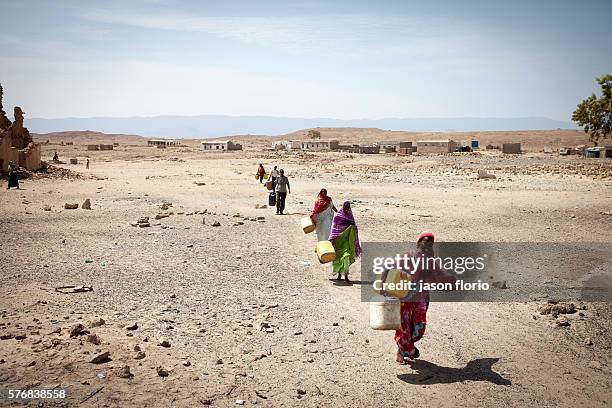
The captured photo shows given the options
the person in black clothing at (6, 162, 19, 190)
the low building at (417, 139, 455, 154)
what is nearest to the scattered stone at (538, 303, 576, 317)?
the person in black clothing at (6, 162, 19, 190)

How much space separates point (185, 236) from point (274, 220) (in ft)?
12.2

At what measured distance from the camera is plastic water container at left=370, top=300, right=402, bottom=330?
21.1ft

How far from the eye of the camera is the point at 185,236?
1506cm

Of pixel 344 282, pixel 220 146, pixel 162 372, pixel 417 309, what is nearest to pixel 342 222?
pixel 344 282

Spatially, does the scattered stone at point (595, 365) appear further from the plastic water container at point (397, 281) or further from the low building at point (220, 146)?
the low building at point (220, 146)

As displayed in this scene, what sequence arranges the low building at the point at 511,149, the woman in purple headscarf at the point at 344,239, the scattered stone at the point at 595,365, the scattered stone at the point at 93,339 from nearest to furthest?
1. the scattered stone at the point at 595,365
2. the scattered stone at the point at 93,339
3. the woman in purple headscarf at the point at 344,239
4. the low building at the point at 511,149

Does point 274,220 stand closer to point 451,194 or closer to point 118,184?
point 451,194

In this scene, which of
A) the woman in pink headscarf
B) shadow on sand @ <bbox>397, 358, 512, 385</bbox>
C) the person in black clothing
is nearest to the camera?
shadow on sand @ <bbox>397, 358, 512, 385</bbox>

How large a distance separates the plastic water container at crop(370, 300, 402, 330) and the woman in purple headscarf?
368 cm

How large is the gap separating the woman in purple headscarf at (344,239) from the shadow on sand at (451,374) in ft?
11.9

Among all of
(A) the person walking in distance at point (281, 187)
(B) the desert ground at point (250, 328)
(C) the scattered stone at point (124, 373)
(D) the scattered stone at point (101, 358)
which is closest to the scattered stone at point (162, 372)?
(B) the desert ground at point (250, 328)

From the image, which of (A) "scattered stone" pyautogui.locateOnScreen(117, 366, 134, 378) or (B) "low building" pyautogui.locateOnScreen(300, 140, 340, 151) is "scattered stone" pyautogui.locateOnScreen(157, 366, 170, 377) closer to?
(A) "scattered stone" pyautogui.locateOnScreen(117, 366, 134, 378)

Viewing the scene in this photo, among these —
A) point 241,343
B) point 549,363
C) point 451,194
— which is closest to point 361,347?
point 241,343

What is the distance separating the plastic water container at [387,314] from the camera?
6438mm
